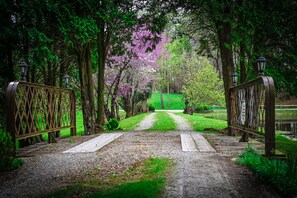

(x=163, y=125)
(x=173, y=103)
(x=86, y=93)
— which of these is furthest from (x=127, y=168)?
(x=173, y=103)

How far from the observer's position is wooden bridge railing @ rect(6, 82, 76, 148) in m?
6.61

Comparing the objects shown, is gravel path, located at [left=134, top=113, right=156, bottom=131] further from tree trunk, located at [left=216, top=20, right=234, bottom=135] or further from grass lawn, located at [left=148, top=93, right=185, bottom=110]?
grass lawn, located at [left=148, top=93, right=185, bottom=110]

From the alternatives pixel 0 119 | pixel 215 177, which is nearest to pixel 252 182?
pixel 215 177

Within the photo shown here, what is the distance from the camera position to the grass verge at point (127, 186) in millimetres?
3863

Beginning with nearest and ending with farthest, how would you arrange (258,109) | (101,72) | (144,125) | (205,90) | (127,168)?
(127,168), (258,109), (101,72), (144,125), (205,90)

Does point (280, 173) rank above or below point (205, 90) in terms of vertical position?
below

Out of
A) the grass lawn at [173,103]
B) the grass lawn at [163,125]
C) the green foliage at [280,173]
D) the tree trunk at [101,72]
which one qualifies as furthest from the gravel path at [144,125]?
the grass lawn at [173,103]

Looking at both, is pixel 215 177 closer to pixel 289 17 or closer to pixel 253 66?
pixel 289 17

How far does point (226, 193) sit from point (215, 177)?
747 mm

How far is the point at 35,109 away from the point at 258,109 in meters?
5.70

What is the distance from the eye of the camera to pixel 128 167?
5484mm

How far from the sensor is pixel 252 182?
4.43 meters

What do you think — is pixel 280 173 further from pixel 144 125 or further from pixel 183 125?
pixel 144 125

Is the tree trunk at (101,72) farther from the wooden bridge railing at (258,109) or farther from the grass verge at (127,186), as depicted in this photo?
the grass verge at (127,186)
